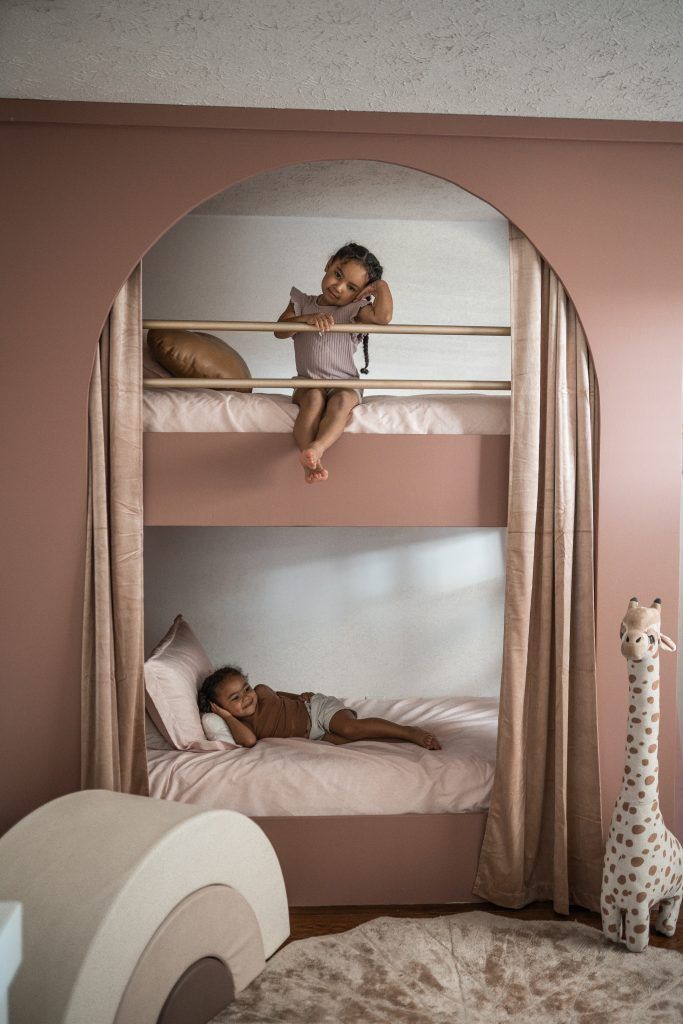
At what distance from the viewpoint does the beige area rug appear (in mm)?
2182

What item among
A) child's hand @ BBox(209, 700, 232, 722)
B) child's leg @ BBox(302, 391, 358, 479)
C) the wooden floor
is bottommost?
the wooden floor

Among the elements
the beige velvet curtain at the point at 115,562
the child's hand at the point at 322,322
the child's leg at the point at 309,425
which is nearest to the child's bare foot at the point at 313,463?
the child's leg at the point at 309,425

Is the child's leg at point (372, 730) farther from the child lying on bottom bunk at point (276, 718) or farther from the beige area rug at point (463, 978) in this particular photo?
the beige area rug at point (463, 978)

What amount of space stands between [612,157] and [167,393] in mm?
1582

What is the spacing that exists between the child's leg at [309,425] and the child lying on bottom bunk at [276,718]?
94 centimetres

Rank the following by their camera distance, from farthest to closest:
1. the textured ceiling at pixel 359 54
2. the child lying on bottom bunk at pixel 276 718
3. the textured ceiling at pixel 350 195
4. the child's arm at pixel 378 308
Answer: the textured ceiling at pixel 350 195
the child lying on bottom bunk at pixel 276 718
the child's arm at pixel 378 308
the textured ceiling at pixel 359 54

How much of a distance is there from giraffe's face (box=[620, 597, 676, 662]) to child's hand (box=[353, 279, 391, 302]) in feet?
4.17

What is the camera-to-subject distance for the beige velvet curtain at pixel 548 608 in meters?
2.72

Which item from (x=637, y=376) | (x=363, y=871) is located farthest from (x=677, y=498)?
(x=363, y=871)

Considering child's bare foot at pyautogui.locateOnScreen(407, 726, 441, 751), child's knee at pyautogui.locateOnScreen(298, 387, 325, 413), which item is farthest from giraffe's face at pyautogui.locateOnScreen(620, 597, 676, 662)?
child's knee at pyautogui.locateOnScreen(298, 387, 325, 413)

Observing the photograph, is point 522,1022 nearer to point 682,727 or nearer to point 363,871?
point 363,871

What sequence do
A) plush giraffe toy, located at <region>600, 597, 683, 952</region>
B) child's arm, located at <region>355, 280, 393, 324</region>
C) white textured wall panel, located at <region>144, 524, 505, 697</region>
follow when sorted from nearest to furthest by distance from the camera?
1. plush giraffe toy, located at <region>600, 597, 683, 952</region>
2. child's arm, located at <region>355, 280, 393, 324</region>
3. white textured wall panel, located at <region>144, 524, 505, 697</region>

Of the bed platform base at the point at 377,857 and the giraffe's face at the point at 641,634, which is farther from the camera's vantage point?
the bed platform base at the point at 377,857

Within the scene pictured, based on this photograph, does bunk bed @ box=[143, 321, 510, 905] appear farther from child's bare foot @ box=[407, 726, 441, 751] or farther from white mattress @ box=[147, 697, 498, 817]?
child's bare foot @ box=[407, 726, 441, 751]
